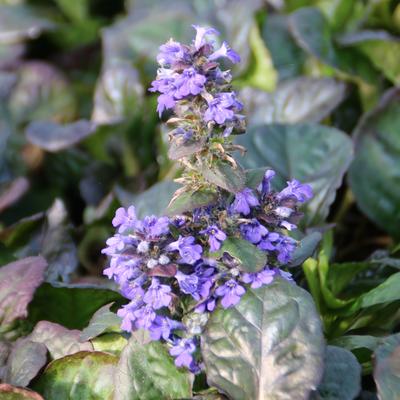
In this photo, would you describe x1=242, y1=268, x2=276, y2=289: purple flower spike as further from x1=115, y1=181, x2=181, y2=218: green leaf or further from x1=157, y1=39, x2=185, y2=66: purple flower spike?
x1=115, y1=181, x2=181, y2=218: green leaf

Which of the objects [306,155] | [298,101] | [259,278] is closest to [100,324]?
[259,278]

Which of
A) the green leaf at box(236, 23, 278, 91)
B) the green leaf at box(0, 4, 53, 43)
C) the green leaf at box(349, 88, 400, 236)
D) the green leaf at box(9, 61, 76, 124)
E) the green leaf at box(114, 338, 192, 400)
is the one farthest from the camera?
the green leaf at box(0, 4, 53, 43)

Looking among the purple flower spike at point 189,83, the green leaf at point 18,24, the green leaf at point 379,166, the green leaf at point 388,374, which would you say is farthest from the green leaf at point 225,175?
the green leaf at point 18,24

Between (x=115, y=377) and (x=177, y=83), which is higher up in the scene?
(x=177, y=83)

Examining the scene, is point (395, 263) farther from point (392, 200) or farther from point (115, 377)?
point (115, 377)

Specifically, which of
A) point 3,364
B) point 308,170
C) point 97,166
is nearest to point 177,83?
point 3,364

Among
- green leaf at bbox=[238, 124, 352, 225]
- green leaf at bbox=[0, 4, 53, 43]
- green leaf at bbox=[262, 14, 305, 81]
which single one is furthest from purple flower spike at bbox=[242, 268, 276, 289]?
green leaf at bbox=[0, 4, 53, 43]
